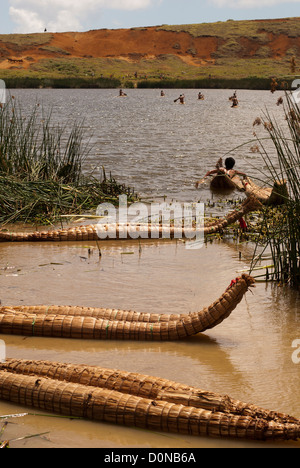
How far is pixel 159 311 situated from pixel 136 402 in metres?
1.79

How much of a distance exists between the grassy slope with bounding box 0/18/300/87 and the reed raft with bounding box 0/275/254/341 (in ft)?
211

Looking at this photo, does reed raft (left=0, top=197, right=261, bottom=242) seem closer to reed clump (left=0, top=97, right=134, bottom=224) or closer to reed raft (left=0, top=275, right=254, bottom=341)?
reed clump (left=0, top=97, right=134, bottom=224)

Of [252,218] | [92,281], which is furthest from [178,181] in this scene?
[92,281]

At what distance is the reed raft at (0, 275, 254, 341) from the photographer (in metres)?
4.11

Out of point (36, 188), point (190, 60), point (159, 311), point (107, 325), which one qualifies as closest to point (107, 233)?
point (36, 188)

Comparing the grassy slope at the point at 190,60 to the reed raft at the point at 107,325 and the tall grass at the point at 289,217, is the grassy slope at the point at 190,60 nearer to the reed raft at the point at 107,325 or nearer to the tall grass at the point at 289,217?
the tall grass at the point at 289,217

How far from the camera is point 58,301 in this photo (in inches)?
199

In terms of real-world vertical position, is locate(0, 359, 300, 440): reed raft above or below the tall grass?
below

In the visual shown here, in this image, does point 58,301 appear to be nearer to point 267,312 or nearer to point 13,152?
point 267,312

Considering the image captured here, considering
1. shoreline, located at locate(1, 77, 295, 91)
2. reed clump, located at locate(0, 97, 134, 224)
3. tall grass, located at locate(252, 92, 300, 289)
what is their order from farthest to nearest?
shoreline, located at locate(1, 77, 295, 91)
reed clump, located at locate(0, 97, 134, 224)
tall grass, located at locate(252, 92, 300, 289)

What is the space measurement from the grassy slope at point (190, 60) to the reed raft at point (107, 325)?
6429 centimetres

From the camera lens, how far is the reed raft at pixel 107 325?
411 centimetres

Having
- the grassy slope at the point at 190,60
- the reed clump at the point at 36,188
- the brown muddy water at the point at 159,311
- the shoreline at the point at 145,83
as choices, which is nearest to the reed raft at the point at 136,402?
the brown muddy water at the point at 159,311

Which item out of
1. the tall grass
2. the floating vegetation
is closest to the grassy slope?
the tall grass
